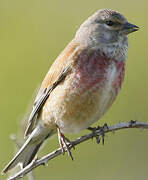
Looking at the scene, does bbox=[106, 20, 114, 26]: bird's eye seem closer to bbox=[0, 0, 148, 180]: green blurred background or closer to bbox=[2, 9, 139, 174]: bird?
bbox=[2, 9, 139, 174]: bird

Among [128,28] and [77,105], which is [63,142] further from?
[128,28]

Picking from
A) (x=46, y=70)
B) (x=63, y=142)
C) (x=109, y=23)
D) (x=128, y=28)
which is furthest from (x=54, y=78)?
(x=46, y=70)

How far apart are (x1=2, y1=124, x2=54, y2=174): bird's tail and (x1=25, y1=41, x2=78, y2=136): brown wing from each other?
3.6 inches

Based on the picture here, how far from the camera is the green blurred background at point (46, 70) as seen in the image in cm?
803

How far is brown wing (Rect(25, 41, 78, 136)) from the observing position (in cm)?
664

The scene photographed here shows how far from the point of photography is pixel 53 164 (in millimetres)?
8258

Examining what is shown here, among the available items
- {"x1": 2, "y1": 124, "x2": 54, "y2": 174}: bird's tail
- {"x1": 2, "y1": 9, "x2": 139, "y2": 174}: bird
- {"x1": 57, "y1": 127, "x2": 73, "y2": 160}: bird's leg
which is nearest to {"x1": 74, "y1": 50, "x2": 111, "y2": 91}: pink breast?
{"x1": 2, "y1": 9, "x2": 139, "y2": 174}: bird

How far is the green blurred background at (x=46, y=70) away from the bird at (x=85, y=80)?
725mm

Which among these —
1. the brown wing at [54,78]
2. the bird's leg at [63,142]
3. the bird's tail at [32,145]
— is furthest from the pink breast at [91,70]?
the bird's tail at [32,145]

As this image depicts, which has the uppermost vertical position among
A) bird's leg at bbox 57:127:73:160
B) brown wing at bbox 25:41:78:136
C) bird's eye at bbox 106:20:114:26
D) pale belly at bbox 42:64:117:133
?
bird's eye at bbox 106:20:114:26

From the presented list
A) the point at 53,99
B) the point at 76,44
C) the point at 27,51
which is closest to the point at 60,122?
the point at 53,99

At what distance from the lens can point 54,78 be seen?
679cm

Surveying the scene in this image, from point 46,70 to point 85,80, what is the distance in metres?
2.21

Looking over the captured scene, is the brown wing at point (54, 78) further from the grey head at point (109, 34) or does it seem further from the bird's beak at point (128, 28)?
the bird's beak at point (128, 28)
